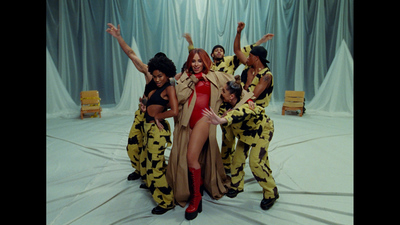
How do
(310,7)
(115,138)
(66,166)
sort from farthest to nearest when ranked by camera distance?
(310,7)
(115,138)
(66,166)

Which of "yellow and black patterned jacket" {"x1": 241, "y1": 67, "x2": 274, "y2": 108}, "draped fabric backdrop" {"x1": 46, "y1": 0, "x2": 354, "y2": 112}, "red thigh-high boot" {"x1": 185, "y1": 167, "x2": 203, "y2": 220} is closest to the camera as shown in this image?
"red thigh-high boot" {"x1": 185, "y1": 167, "x2": 203, "y2": 220}

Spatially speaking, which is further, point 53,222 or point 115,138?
point 115,138

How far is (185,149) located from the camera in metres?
2.41

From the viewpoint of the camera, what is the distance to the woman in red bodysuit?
2363 millimetres

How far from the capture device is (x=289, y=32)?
8.49m

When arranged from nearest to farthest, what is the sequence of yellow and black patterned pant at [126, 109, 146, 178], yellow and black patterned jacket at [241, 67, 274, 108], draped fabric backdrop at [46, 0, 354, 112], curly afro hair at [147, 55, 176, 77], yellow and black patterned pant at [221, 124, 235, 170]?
curly afro hair at [147, 55, 176, 77], yellow and black patterned jacket at [241, 67, 274, 108], yellow and black patterned pant at [126, 109, 146, 178], yellow and black patterned pant at [221, 124, 235, 170], draped fabric backdrop at [46, 0, 354, 112]

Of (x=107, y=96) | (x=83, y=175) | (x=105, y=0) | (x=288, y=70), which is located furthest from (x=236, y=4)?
(x=83, y=175)

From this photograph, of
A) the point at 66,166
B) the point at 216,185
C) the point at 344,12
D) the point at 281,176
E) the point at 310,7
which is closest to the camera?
the point at 216,185

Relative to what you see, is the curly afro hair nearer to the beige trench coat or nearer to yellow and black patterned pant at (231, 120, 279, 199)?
the beige trench coat

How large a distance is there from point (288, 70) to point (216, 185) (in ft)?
23.1

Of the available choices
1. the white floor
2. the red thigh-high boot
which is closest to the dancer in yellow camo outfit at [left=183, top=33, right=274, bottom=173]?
the white floor

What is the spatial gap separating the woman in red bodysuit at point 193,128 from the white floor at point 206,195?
0.74ft

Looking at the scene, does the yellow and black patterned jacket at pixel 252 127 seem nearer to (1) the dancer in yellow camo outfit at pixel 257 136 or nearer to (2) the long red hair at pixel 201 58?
(1) the dancer in yellow camo outfit at pixel 257 136

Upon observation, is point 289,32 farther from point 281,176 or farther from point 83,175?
point 83,175
